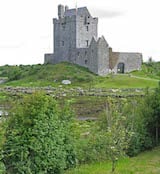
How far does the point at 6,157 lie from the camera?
20953 millimetres

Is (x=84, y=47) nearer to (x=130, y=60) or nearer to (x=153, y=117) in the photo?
(x=130, y=60)

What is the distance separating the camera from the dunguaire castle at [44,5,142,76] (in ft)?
305

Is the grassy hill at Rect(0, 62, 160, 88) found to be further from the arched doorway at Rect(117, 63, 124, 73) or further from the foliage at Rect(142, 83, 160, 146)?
the foliage at Rect(142, 83, 160, 146)

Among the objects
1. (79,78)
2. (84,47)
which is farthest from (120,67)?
(79,78)

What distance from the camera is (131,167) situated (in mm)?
24562

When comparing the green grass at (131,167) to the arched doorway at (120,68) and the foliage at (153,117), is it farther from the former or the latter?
the arched doorway at (120,68)

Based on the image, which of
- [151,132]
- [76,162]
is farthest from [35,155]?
[151,132]

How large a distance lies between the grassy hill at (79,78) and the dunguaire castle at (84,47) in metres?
2.30

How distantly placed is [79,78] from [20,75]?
20554mm

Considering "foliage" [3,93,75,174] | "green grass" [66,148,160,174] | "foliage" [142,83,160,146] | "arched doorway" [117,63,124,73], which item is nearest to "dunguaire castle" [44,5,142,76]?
"arched doorway" [117,63,124,73]

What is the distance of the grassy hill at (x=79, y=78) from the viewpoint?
7994 centimetres

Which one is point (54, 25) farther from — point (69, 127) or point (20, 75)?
point (69, 127)

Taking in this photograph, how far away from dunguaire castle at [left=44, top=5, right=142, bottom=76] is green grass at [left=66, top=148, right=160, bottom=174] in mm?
64716

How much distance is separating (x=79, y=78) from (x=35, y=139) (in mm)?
63774
